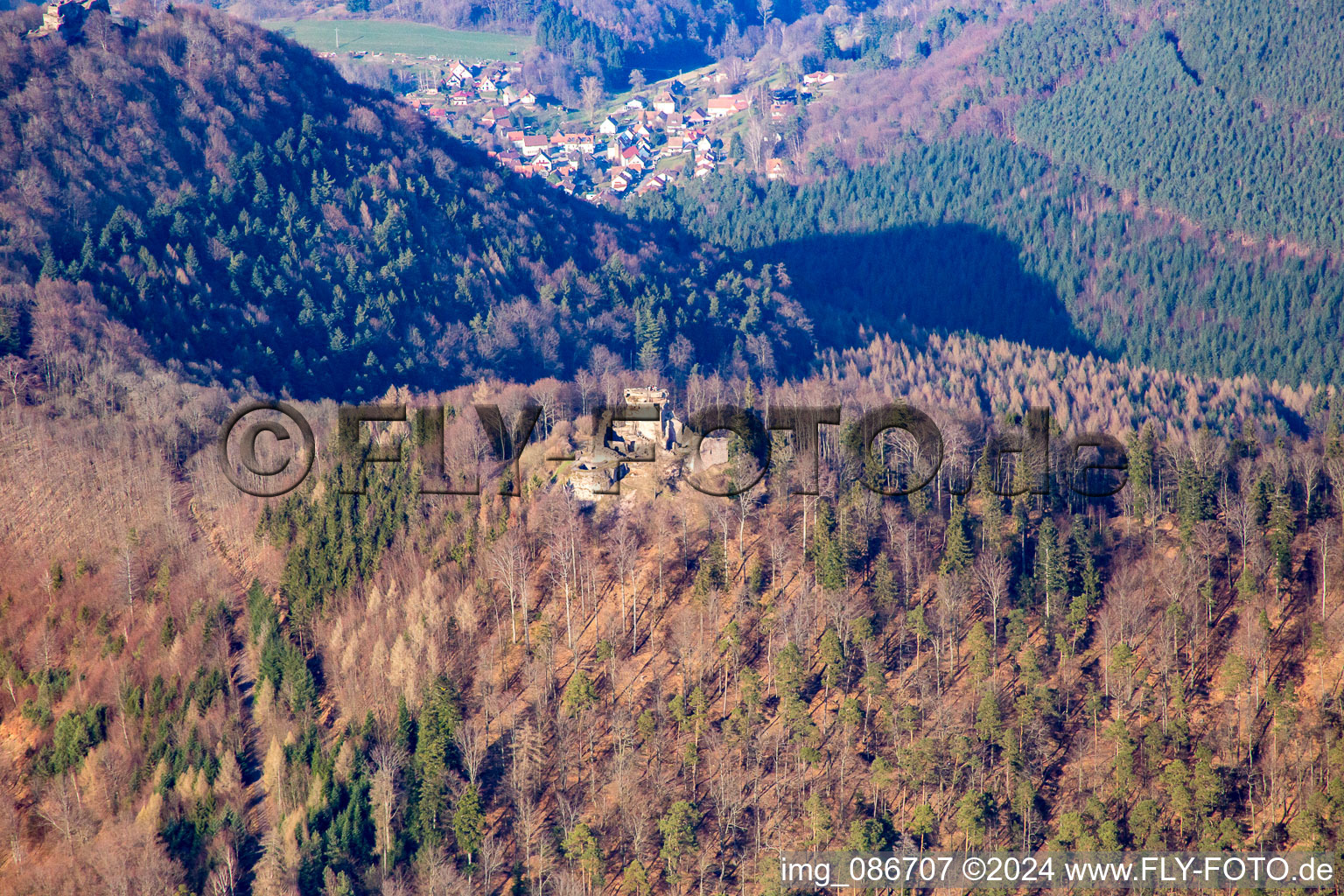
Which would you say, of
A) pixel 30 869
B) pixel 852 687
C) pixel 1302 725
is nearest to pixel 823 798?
pixel 852 687

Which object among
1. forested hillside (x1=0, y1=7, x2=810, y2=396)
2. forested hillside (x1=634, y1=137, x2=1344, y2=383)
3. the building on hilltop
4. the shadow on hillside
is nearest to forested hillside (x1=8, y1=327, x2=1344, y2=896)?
forested hillside (x1=0, y1=7, x2=810, y2=396)

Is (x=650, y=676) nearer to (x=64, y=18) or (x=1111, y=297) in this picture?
(x=64, y=18)

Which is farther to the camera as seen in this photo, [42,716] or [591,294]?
[591,294]

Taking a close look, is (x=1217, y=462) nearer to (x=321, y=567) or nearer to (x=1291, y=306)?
(x=321, y=567)

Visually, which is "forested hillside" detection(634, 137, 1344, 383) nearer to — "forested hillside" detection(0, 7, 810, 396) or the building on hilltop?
"forested hillside" detection(0, 7, 810, 396)

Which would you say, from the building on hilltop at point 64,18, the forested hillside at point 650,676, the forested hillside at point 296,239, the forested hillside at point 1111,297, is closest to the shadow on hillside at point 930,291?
the forested hillside at point 1111,297
